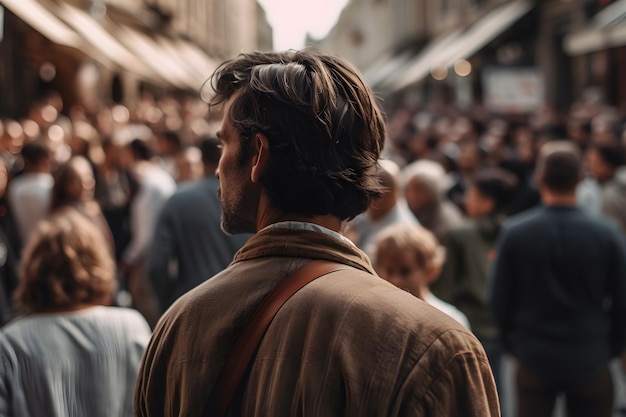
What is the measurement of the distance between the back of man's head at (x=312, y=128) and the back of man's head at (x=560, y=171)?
3.14 m

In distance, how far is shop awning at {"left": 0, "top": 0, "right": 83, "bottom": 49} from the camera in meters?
12.4

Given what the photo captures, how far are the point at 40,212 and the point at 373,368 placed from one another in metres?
5.71

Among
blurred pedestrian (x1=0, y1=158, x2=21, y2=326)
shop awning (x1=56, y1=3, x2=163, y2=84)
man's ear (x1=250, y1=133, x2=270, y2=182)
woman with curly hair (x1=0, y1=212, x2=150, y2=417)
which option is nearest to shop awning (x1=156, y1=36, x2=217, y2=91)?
shop awning (x1=56, y1=3, x2=163, y2=84)

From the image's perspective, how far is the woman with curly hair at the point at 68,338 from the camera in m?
3.20

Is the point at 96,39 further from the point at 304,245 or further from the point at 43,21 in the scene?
the point at 304,245

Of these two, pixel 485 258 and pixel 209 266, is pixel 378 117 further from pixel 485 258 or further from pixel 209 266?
pixel 485 258

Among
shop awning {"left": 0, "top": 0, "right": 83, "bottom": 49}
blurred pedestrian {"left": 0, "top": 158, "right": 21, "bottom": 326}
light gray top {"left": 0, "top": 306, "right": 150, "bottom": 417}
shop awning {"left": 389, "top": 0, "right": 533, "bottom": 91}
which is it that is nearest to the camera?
light gray top {"left": 0, "top": 306, "right": 150, "bottom": 417}

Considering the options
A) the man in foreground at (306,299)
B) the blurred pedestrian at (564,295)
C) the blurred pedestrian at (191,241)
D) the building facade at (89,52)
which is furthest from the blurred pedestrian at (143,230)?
the man in foreground at (306,299)

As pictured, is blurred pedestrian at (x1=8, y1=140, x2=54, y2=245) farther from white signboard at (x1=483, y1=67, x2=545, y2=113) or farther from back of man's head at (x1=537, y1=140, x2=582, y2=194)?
white signboard at (x1=483, y1=67, x2=545, y2=113)

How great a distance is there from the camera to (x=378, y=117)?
197 cm

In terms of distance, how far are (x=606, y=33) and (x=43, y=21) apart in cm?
810

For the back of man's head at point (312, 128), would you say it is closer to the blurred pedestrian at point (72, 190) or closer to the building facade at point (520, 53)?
the building facade at point (520, 53)

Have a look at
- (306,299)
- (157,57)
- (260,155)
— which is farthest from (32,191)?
→ (157,57)

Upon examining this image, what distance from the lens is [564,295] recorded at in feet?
16.0
